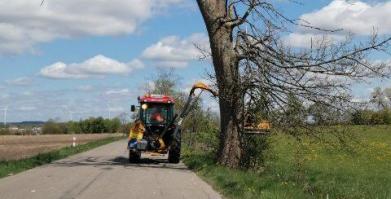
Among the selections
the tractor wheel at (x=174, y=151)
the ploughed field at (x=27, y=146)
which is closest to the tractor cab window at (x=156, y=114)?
the tractor wheel at (x=174, y=151)

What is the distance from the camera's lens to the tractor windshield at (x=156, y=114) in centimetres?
2717

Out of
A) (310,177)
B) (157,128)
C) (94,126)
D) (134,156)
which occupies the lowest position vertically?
(310,177)

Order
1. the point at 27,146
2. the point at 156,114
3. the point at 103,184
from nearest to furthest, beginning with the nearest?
1. the point at 103,184
2. the point at 156,114
3. the point at 27,146

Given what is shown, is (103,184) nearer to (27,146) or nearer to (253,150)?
(253,150)

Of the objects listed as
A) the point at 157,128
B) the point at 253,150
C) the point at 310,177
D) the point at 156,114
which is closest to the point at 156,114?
the point at 156,114

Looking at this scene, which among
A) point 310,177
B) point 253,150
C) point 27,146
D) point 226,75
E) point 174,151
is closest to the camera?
point 310,177

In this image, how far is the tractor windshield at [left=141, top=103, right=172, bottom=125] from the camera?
27.2 meters

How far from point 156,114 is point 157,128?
674mm

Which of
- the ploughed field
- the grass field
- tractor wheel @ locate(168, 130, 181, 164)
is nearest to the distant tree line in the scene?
the ploughed field

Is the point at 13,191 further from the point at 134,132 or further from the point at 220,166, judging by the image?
the point at 134,132

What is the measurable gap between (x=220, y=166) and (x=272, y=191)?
24.3 ft

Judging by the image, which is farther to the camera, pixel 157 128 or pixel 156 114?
pixel 156 114

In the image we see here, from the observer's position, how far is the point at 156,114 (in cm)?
2745

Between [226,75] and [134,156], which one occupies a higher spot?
[226,75]
